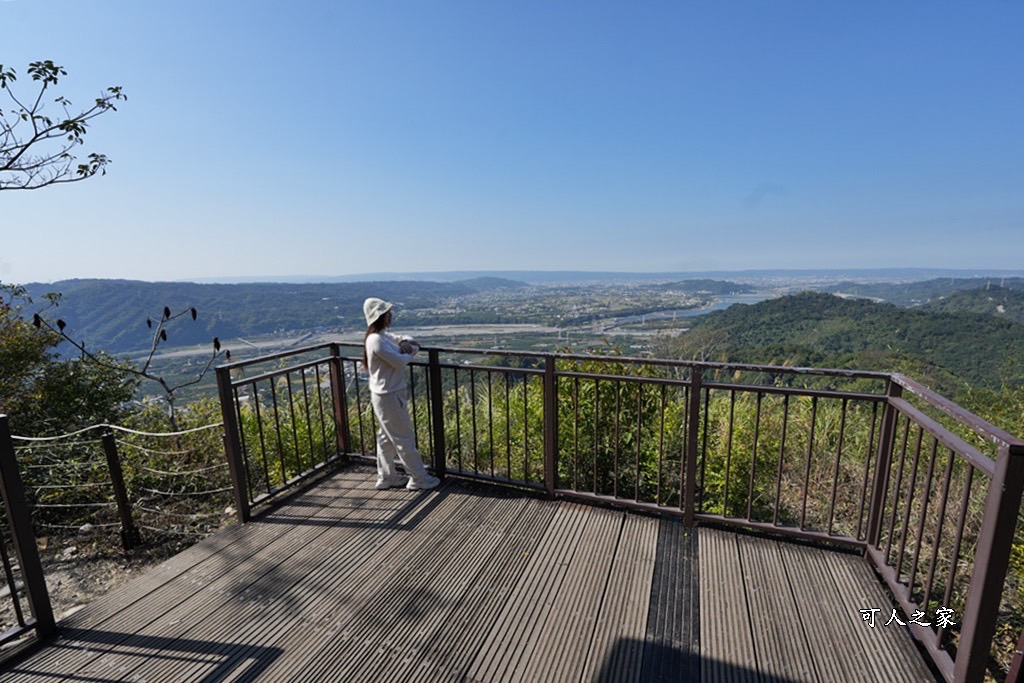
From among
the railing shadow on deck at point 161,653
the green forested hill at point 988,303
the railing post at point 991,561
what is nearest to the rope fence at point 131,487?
the railing shadow on deck at point 161,653

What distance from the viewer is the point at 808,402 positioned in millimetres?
5207

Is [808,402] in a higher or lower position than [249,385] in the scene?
lower

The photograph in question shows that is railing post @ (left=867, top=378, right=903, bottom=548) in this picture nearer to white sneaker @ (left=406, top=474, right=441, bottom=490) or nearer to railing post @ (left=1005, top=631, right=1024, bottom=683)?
railing post @ (left=1005, top=631, right=1024, bottom=683)

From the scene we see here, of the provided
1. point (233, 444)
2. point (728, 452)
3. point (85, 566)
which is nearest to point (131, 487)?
point (85, 566)

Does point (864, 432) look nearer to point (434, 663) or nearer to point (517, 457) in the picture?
point (517, 457)

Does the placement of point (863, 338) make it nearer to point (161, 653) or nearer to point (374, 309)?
point (374, 309)

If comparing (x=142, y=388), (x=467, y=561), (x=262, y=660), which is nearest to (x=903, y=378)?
(x=467, y=561)

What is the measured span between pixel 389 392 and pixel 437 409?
499 millimetres

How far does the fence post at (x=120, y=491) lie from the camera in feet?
9.70

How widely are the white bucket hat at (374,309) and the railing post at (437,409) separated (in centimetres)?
52

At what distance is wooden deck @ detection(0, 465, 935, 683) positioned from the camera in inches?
75.7

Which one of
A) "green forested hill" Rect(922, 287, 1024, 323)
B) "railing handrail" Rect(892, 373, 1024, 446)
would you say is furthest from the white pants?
"green forested hill" Rect(922, 287, 1024, 323)

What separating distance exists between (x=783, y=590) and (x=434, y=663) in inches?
70.5

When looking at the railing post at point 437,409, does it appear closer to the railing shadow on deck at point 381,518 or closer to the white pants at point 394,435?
the white pants at point 394,435
